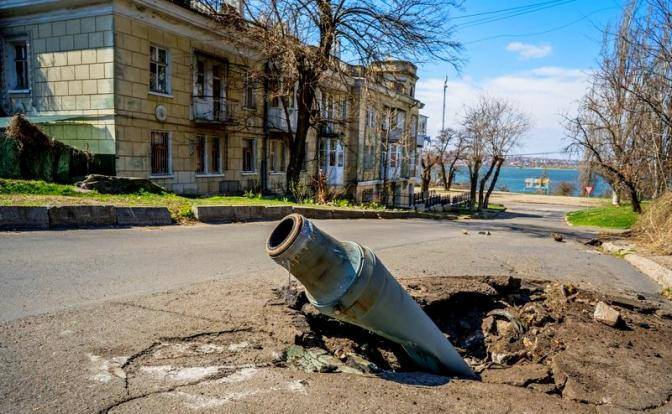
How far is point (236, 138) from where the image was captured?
853 inches

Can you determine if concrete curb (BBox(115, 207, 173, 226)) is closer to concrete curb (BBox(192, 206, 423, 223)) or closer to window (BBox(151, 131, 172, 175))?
concrete curb (BBox(192, 206, 423, 223))

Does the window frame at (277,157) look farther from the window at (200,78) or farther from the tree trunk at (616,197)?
the tree trunk at (616,197)

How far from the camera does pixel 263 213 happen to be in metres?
12.5

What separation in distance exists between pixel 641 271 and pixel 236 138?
1742 centimetres

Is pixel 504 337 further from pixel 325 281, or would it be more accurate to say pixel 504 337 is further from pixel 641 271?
pixel 641 271

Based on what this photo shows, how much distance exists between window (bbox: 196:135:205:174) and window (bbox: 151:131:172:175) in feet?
5.51

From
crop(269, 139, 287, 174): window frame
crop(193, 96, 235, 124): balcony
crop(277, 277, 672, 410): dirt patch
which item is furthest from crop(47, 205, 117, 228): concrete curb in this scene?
crop(269, 139, 287, 174): window frame

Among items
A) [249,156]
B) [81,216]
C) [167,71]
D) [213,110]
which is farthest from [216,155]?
[81,216]

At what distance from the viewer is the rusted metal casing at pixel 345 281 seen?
3.12 meters

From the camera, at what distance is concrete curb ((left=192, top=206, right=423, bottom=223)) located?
36.5ft

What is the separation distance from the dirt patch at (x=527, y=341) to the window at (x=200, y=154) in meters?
15.6

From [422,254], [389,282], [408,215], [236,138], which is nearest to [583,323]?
[389,282]

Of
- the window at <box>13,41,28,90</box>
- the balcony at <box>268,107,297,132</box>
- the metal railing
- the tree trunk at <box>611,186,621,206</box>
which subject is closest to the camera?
the window at <box>13,41,28,90</box>

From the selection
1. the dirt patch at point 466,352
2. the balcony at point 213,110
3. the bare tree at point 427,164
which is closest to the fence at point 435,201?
the bare tree at point 427,164
